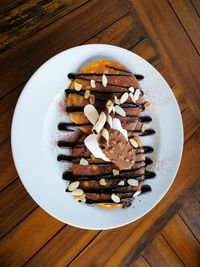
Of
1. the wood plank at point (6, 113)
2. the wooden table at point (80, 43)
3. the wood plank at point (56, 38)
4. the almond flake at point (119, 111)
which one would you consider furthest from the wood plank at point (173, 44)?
the wood plank at point (6, 113)

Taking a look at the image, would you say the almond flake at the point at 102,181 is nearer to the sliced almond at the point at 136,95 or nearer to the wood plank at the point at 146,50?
the sliced almond at the point at 136,95

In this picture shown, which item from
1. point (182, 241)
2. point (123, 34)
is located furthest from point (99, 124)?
point (182, 241)

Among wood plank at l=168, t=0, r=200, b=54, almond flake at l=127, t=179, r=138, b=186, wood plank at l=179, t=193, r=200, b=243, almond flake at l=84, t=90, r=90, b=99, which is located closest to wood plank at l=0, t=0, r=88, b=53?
almond flake at l=84, t=90, r=90, b=99

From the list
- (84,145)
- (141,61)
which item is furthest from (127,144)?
(141,61)

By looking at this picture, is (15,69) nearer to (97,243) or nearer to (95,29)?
(95,29)

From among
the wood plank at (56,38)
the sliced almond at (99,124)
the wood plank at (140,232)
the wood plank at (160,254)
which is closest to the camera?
the sliced almond at (99,124)

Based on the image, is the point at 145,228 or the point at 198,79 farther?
the point at 198,79
